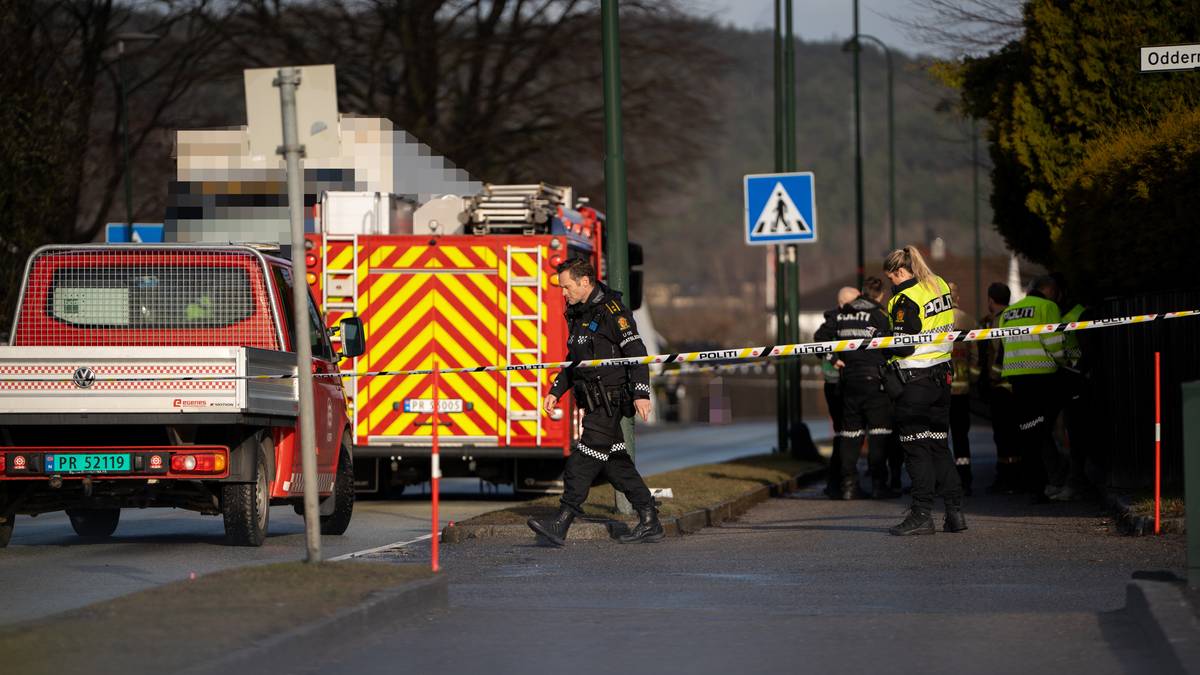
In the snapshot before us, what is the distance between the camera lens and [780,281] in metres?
25.9

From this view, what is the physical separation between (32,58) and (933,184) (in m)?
148

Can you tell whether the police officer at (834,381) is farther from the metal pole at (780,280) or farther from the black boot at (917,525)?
the metal pole at (780,280)

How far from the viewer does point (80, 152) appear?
33750 mm

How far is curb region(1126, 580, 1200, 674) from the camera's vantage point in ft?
24.7

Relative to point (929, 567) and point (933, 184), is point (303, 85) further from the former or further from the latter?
point (933, 184)

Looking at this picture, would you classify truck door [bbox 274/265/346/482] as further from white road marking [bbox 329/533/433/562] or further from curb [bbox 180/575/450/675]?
curb [bbox 180/575/450/675]

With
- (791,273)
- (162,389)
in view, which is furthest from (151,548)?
(791,273)

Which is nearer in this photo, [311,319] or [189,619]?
[189,619]

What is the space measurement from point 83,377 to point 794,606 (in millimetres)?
5000

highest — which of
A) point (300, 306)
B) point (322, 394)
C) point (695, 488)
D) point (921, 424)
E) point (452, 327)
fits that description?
point (300, 306)

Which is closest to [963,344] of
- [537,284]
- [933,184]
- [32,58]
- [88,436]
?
[537,284]

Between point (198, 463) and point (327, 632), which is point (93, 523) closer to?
point (198, 463)

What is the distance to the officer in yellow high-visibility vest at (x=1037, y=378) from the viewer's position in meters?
16.8

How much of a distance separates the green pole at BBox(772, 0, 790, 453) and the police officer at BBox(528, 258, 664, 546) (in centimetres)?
1112
